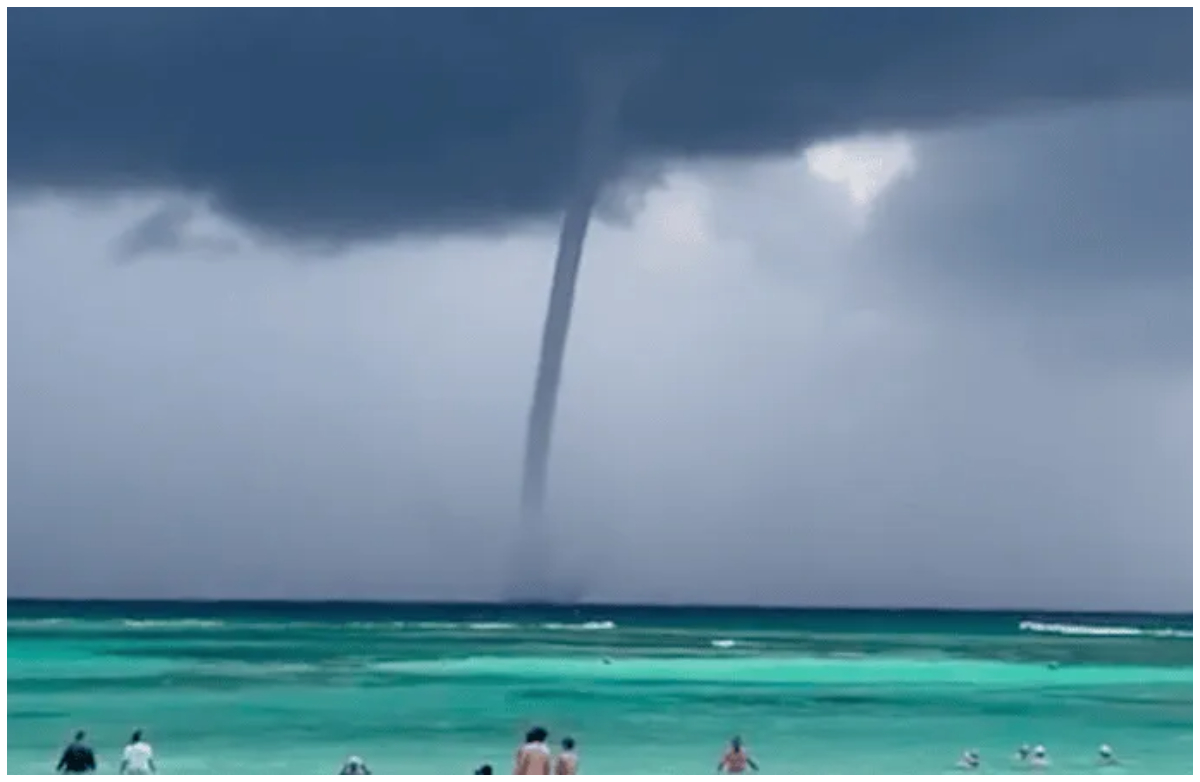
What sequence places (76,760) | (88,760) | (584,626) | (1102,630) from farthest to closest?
(584,626) < (1102,630) < (88,760) < (76,760)

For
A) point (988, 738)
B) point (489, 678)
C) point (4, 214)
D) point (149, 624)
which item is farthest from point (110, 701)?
point (149, 624)

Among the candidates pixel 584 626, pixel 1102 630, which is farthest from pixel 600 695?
pixel 1102 630

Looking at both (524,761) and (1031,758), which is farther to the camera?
(1031,758)

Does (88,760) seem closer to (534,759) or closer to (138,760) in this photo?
(138,760)

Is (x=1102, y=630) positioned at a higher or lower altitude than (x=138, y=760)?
higher

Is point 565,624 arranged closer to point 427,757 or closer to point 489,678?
point 489,678

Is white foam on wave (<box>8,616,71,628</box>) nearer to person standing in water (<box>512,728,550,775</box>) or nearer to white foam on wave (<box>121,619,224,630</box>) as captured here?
white foam on wave (<box>121,619,224,630</box>)
